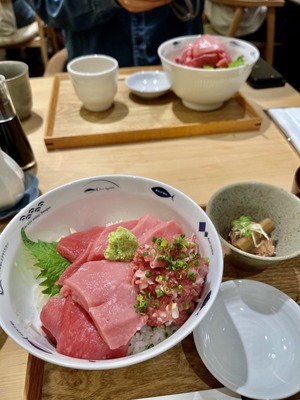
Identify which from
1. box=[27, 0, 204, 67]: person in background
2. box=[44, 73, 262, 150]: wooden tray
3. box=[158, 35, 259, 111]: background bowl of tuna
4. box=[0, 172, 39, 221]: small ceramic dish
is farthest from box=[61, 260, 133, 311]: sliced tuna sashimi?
box=[27, 0, 204, 67]: person in background

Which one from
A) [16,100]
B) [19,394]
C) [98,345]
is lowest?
[19,394]

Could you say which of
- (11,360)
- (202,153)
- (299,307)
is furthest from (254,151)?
(11,360)

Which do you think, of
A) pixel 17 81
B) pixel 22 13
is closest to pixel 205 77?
pixel 17 81

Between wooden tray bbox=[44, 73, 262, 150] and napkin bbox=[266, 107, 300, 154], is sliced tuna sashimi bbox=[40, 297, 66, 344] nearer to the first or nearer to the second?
wooden tray bbox=[44, 73, 262, 150]

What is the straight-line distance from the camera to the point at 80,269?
78cm

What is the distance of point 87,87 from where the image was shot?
4.83 feet

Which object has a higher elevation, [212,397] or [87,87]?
[87,87]

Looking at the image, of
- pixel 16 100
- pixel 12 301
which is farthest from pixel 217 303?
pixel 16 100

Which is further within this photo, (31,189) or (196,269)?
(31,189)

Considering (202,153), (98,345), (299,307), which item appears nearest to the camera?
(98,345)

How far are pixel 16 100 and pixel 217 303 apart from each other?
1199 millimetres

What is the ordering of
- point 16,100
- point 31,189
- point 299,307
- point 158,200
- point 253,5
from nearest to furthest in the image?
point 299,307 < point 158,200 < point 31,189 < point 16,100 < point 253,5

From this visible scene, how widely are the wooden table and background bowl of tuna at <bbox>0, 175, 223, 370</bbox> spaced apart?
0.08 metres

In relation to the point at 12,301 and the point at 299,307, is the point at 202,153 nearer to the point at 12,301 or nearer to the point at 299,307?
the point at 299,307
